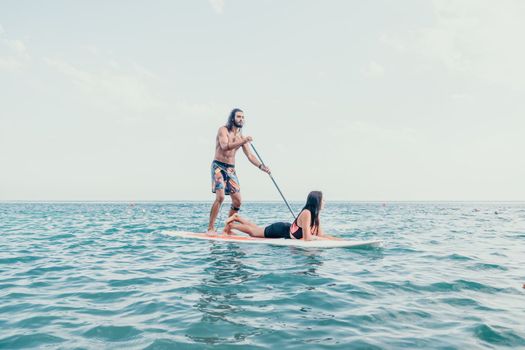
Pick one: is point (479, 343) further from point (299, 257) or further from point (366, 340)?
point (299, 257)

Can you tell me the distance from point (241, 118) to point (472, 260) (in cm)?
682

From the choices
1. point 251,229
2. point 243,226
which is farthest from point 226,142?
point 251,229

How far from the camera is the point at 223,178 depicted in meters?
11.2

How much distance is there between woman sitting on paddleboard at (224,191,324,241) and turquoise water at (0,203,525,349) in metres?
0.85

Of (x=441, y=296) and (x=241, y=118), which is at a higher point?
(x=241, y=118)

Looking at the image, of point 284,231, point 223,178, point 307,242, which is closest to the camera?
point 307,242

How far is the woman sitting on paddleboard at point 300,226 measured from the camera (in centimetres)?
962

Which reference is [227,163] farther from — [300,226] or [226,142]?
[300,226]

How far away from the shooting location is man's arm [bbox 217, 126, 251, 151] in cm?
1070

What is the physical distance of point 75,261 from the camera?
838 cm

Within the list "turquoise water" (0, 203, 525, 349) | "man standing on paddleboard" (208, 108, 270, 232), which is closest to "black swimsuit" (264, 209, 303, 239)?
"turquoise water" (0, 203, 525, 349)

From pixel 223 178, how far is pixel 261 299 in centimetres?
630

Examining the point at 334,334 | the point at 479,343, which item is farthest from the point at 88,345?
the point at 479,343

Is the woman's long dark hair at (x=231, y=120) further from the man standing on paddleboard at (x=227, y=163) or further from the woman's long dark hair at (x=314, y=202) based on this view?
the woman's long dark hair at (x=314, y=202)
